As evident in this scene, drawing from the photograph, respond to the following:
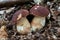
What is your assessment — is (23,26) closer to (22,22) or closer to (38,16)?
(22,22)

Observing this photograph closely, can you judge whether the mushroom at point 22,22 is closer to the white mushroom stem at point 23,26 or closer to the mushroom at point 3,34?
the white mushroom stem at point 23,26

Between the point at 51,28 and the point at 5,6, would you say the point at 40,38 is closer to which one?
the point at 51,28

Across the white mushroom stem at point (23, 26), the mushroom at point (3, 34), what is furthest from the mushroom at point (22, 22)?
the mushroom at point (3, 34)

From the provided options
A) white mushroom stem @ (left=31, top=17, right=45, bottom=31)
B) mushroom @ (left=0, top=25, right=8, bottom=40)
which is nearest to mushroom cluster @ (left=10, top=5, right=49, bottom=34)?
white mushroom stem @ (left=31, top=17, right=45, bottom=31)

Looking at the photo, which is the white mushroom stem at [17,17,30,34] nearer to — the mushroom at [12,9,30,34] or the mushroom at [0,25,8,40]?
the mushroom at [12,9,30,34]

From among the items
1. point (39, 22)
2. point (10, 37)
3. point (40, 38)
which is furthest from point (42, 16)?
point (10, 37)
